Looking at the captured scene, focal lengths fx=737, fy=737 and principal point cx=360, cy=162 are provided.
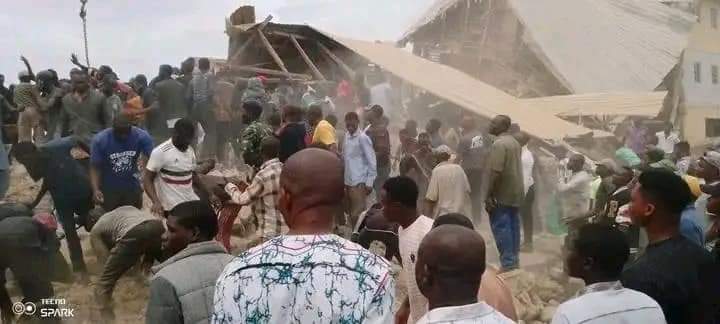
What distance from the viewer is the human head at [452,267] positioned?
1986 mm

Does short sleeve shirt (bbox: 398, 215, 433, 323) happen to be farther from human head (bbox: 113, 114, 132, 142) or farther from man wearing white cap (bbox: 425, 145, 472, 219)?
human head (bbox: 113, 114, 132, 142)

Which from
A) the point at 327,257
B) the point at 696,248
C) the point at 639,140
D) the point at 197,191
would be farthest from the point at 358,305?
the point at 639,140

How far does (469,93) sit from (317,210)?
7.01 meters

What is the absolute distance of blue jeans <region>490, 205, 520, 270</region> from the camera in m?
6.12

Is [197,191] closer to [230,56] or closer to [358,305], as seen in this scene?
[358,305]

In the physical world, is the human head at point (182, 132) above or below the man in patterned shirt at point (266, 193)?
above

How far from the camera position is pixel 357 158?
6.71m

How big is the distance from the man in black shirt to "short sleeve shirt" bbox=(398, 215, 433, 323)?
866 mm

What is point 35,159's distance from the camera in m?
5.86

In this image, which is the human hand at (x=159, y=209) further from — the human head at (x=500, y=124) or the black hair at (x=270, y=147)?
the human head at (x=500, y=124)

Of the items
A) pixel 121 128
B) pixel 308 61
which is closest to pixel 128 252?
pixel 121 128

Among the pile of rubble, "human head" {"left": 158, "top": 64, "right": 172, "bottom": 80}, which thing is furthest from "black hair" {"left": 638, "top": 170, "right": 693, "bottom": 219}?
"human head" {"left": 158, "top": 64, "right": 172, "bottom": 80}

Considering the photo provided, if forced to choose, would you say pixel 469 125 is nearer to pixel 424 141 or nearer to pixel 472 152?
pixel 472 152

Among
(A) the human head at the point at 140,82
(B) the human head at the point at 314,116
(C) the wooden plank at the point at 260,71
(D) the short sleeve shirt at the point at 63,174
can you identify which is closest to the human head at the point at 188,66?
(A) the human head at the point at 140,82
